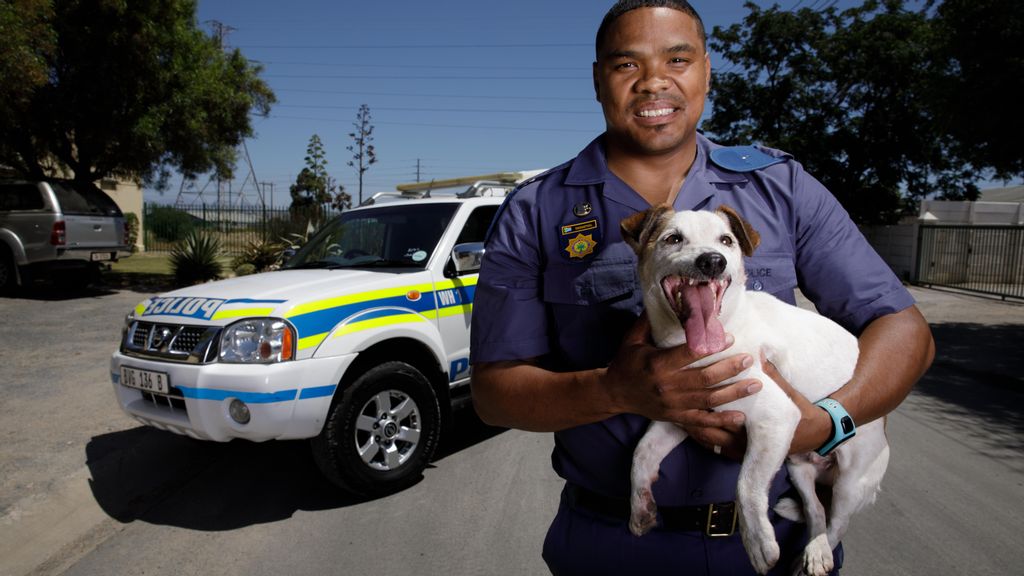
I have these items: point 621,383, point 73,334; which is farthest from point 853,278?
point 73,334

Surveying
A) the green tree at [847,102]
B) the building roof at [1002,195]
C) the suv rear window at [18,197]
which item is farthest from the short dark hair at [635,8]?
the building roof at [1002,195]

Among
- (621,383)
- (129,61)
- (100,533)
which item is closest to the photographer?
(621,383)

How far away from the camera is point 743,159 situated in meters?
1.79

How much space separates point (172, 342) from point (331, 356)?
1042 millimetres

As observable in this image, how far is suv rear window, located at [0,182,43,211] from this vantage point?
43.0 ft

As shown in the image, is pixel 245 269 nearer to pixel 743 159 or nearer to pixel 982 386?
pixel 982 386

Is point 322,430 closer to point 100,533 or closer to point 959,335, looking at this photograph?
point 100,533

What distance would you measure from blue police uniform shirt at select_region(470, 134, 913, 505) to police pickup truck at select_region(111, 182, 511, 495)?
261 cm

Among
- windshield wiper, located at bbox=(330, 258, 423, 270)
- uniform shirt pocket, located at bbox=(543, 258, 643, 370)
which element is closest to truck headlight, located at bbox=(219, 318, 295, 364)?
windshield wiper, located at bbox=(330, 258, 423, 270)

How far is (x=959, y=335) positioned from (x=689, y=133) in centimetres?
1177

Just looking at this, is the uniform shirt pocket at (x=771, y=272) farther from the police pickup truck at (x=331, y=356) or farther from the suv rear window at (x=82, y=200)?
the suv rear window at (x=82, y=200)

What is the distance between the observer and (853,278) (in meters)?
1.59

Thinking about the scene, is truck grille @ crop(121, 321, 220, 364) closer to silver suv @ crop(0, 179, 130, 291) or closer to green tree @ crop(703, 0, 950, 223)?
silver suv @ crop(0, 179, 130, 291)

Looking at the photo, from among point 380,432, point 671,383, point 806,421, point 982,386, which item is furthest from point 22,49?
point 982,386
